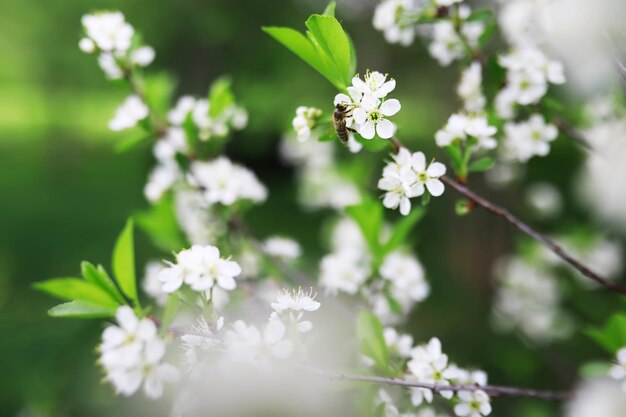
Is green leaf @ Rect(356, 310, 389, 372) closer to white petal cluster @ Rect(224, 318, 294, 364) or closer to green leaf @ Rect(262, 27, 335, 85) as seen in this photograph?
white petal cluster @ Rect(224, 318, 294, 364)

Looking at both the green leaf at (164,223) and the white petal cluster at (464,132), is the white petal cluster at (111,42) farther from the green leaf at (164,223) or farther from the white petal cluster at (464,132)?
the white petal cluster at (464,132)

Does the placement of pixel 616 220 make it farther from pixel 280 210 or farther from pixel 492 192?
pixel 280 210

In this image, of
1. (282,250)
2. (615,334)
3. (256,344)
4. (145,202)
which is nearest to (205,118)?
(282,250)

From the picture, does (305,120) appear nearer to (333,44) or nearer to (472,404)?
(333,44)

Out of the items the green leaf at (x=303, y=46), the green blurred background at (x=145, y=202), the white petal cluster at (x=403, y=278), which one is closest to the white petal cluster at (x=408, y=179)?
the green leaf at (x=303, y=46)

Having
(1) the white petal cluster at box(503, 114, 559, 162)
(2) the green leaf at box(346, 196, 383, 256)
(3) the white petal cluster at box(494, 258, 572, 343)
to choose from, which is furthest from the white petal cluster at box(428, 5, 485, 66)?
(3) the white petal cluster at box(494, 258, 572, 343)

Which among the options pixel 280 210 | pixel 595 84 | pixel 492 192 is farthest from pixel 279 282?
pixel 280 210
